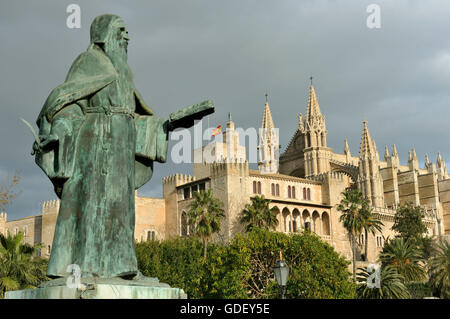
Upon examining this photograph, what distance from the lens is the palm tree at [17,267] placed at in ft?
84.1

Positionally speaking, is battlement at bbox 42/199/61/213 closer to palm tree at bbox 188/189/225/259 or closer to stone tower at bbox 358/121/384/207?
palm tree at bbox 188/189/225/259

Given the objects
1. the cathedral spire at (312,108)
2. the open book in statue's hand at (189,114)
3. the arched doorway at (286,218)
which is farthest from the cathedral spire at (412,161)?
the open book in statue's hand at (189,114)

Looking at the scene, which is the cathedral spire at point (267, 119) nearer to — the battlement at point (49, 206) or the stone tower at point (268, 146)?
the stone tower at point (268, 146)

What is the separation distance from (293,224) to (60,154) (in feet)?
187

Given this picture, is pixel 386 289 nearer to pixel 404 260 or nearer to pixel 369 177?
pixel 404 260

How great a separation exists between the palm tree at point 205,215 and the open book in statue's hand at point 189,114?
43340 millimetres

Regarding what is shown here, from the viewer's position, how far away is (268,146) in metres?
87.3

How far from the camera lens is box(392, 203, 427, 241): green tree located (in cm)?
6431

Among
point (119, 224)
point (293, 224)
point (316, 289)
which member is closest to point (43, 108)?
point (119, 224)

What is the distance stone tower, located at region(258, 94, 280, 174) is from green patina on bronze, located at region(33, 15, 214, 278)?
260ft

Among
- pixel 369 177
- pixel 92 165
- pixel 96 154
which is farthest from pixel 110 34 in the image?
pixel 369 177

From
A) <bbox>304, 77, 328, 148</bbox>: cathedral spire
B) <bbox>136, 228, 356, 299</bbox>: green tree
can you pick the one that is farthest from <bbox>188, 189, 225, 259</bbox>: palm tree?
<bbox>304, 77, 328, 148</bbox>: cathedral spire

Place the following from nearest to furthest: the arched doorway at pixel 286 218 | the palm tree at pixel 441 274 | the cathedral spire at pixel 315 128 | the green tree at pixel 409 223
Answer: the palm tree at pixel 441 274
the arched doorway at pixel 286 218
the green tree at pixel 409 223
the cathedral spire at pixel 315 128

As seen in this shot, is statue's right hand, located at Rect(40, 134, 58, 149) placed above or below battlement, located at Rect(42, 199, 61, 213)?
below
